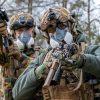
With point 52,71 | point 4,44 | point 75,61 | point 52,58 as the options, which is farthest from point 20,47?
point 75,61

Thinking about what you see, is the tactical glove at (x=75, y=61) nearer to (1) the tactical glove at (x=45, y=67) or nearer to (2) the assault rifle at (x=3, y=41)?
(1) the tactical glove at (x=45, y=67)

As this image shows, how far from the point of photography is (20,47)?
7.81m

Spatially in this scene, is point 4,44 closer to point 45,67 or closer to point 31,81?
point 31,81

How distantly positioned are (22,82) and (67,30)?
0.73m

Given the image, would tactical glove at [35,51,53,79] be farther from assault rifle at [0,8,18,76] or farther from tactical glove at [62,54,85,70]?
assault rifle at [0,8,18,76]

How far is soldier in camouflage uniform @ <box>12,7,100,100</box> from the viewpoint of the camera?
186 inches

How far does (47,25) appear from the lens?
550 centimetres

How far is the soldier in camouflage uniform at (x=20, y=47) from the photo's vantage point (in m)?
6.97

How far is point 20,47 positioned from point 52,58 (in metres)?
2.94

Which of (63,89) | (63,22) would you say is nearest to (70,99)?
(63,89)

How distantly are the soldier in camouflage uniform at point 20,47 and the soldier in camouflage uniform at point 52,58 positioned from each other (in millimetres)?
1494

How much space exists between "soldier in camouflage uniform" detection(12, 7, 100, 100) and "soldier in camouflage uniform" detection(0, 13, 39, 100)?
4.90ft

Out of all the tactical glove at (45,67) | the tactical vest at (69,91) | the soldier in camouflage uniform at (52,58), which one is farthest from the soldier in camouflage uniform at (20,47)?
the tactical vest at (69,91)

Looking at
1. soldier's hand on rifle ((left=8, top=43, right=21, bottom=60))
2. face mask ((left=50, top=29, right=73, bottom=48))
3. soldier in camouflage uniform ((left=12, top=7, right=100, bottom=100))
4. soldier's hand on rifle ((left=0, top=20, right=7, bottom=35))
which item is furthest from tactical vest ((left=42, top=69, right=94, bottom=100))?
soldier's hand on rifle ((left=8, top=43, right=21, bottom=60))
